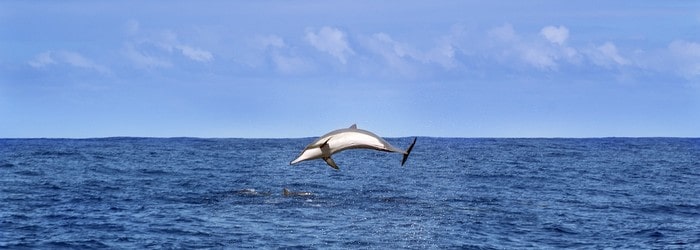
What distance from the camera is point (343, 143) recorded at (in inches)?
500

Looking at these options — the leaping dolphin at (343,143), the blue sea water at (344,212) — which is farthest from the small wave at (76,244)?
the leaping dolphin at (343,143)

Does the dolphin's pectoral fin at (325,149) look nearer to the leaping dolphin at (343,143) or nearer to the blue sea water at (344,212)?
the leaping dolphin at (343,143)

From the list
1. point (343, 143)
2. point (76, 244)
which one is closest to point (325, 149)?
point (343, 143)

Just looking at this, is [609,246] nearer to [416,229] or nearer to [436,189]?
[416,229]

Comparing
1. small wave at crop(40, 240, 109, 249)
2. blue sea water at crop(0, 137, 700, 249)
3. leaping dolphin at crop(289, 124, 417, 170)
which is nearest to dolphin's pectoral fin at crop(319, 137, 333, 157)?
leaping dolphin at crop(289, 124, 417, 170)

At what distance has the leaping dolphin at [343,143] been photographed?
12.5 m

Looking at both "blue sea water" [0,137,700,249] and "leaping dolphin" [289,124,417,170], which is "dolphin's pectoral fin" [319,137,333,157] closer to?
"leaping dolphin" [289,124,417,170]

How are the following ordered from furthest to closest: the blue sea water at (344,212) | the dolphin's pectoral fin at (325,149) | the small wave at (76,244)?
the blue sea water at (344,212) → the small wave at (76,244) → the dolphin's pectoral fin at (325,149)

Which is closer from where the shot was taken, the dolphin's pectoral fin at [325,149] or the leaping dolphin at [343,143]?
the leaping dolphin at [343,143]

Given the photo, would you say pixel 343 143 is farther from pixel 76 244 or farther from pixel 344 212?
pixel 344 212

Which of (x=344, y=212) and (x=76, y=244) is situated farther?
(x=344, y=212)

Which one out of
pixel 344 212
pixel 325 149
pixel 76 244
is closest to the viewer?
pixel 325 149

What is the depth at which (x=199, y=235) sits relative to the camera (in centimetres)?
4319

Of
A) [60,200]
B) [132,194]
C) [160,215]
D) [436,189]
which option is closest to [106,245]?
[160,215]
